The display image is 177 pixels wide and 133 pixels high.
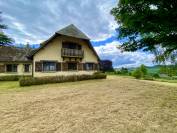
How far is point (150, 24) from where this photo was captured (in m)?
12.7

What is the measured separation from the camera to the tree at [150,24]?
11805 millimetres

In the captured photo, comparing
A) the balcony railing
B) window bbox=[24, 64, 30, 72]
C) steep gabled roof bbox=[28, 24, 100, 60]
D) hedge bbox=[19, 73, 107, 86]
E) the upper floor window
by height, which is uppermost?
steep gabled roof bbox=[28, 24, 100, 60]

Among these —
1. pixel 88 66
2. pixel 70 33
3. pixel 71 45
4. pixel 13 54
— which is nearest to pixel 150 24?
pixel 70 33

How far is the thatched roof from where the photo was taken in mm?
32562

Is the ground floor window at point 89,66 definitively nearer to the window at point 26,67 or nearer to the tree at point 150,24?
the window at point 26,67

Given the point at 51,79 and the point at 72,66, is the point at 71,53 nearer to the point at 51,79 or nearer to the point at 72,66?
the point at 72,66

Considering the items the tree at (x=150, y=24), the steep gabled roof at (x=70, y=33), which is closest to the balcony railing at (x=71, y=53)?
the steep gabled roof at (x=70, y=33)

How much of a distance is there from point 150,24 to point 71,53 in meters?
19.6

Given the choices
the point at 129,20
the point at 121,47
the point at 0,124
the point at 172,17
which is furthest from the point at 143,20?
the point at 0,124

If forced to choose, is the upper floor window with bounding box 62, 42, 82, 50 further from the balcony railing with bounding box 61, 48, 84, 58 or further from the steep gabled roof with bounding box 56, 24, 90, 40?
the steep gabled roof with bounding box 56, 24, 90, 40

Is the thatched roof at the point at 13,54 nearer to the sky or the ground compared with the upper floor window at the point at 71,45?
nearer to the ground

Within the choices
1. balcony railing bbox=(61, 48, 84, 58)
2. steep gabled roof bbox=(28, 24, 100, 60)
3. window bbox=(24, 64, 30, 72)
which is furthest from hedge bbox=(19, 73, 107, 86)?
window bbox=(24, 64, 30, 72)

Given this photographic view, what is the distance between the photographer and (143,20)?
12.9 m

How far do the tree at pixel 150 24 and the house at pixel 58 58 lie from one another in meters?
14.7
